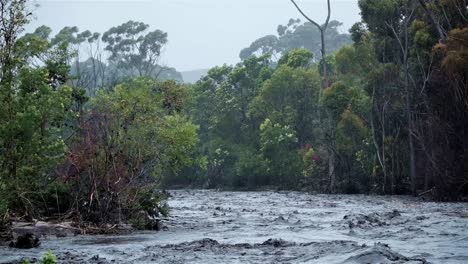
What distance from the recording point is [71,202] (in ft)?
72.9

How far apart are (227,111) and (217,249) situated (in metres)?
50.0

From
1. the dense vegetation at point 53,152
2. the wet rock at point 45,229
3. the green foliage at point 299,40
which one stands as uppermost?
the green foliage at point 299,40

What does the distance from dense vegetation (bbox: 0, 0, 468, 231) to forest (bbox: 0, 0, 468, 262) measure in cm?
8

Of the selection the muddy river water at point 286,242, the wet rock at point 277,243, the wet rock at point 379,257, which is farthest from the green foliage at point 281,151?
the wet rock at point 379,257

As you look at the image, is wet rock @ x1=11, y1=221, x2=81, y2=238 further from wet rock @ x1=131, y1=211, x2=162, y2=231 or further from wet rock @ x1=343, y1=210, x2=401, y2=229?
wet rock @ x1=343, y1=210, x2=401, y2=229

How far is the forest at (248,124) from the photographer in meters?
20.9

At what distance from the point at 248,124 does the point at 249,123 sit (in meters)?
0.19

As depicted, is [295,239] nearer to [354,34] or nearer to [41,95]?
[41,95]

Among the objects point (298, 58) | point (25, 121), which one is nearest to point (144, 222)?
point (25, 121)

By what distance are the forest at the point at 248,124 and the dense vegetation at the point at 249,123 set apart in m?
0.08

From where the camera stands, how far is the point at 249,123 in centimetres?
6619

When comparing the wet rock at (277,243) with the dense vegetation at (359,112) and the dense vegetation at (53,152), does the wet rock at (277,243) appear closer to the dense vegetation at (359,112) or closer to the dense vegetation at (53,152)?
the dense vegetation at (53,152)

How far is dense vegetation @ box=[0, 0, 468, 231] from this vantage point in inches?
824

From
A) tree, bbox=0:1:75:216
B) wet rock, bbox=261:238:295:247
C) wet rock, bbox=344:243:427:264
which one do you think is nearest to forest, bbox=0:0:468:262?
tree, bbox=0:1:75:216
